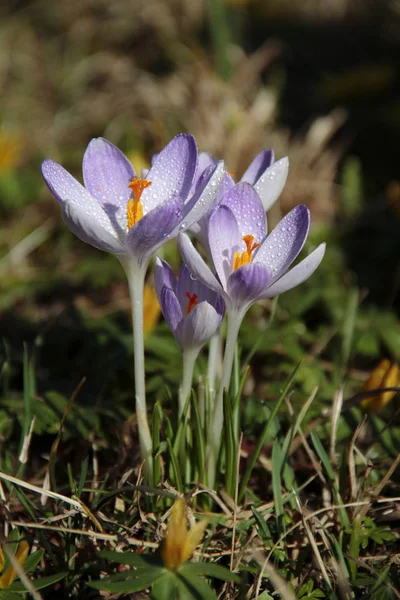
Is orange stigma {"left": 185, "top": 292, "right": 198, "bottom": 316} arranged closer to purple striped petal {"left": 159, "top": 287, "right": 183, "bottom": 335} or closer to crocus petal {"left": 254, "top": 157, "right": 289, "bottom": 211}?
purple striped petal {"left": 159, "top": 287, "right": 183, "bottom": 335}

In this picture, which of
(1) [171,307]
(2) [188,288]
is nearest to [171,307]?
(1) [171,307]

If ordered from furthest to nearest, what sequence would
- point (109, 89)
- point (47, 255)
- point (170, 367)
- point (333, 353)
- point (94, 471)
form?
point (109, 89), point (47, 255), point (333, 353), point (170, 367), point (94, 471)

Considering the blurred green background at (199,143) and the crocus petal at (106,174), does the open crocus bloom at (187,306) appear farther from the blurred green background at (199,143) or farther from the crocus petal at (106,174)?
the blurred green background at (199,143)

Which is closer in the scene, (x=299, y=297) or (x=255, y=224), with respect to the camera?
(x=255, y=224)

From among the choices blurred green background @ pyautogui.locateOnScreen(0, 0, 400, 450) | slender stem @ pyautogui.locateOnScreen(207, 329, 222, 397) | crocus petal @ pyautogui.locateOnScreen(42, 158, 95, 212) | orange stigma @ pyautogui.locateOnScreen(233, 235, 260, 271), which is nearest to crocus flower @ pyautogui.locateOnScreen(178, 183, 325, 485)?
orange stigma @ pyautogui.locateOnScreen(233, 235, 260, 271)

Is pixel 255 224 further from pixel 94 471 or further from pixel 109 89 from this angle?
pixel 109 89

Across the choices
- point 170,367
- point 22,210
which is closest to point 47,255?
point 22,210

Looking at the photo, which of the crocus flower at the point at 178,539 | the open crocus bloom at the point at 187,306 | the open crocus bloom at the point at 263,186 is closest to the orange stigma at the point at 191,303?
the open crocus bloom at the point at 187,306
